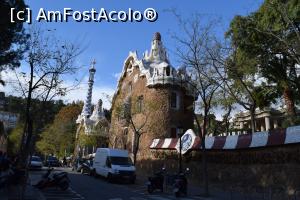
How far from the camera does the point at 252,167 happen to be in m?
20.8

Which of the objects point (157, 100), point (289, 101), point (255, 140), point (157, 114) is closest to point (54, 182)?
point (255, 140)

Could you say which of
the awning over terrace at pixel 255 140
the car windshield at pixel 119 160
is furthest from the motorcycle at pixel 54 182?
the awning over terrace at pixel 255 140

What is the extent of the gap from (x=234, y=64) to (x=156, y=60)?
57.3ft

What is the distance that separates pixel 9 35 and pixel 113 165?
465 inches

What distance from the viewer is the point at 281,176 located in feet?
61.4

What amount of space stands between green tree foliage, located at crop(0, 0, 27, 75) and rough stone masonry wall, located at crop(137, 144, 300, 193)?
13358 mm

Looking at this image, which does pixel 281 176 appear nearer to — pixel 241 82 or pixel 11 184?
pixel 241 82

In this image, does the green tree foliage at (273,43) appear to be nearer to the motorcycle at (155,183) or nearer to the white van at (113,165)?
the motorcycle at (155,183)

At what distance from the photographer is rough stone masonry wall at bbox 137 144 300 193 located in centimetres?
1823

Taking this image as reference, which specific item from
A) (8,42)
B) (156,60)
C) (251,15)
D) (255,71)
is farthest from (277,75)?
(156,60)

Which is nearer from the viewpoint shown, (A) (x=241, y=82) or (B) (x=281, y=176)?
(B) (x=281, y=176)

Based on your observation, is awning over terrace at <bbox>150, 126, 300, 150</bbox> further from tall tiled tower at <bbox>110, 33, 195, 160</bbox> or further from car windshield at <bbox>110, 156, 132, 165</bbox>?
tall tiled tower at <bbox>110, 33, 195, 160</bbox>

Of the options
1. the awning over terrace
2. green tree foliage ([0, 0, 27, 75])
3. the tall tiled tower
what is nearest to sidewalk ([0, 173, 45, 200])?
green tree foliage ([0, 0, 27, 75])

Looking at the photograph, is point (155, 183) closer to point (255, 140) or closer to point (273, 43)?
point (255, 140)
